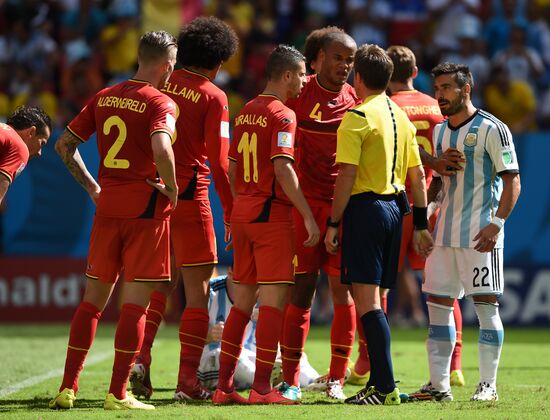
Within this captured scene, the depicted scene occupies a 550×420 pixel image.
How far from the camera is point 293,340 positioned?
8.34 metres

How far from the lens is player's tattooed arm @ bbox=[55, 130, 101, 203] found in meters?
7.79

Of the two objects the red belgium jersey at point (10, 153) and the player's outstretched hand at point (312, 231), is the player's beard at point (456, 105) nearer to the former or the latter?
the player's outstretched hand at point (312, 231)

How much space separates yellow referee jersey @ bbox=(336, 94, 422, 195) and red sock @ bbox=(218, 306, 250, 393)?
3.94 ft

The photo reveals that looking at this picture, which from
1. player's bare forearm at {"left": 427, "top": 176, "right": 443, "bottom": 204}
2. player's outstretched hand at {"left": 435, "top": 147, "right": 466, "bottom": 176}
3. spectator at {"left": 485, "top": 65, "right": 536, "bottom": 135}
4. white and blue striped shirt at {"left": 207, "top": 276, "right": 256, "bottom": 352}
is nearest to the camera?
player's outstretched hand at {"left": 435, "top": 147, "right": 466, "bottom": 176}

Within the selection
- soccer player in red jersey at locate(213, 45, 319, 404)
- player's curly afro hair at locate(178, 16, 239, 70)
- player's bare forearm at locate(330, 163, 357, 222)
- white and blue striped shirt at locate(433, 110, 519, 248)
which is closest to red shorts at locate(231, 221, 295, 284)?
soccer player in red jersey at locate(213, 45, 319, 404)

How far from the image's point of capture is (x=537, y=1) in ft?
62.8

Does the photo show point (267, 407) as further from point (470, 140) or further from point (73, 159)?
point (470, 140)

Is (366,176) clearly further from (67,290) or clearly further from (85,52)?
(85,52)

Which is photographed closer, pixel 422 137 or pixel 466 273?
pixel 466 273

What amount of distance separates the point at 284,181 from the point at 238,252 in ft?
2.20

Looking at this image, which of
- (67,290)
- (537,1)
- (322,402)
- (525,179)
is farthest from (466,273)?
(537,1)

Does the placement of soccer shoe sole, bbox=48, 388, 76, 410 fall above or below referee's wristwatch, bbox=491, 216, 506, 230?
below

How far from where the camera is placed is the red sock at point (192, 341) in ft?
26.8

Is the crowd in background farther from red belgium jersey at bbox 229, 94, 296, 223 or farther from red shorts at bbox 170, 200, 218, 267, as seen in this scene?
red belgium jersey at bbox 229, 94, 296, 223
